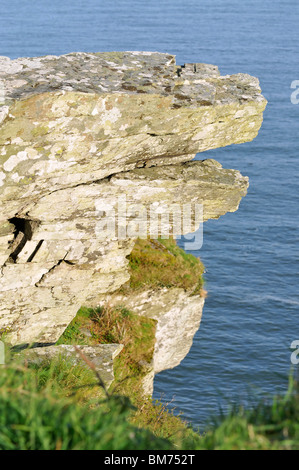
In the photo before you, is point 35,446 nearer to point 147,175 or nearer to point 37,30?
point 147,175

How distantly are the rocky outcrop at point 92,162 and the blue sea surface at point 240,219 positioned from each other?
642 centimetres

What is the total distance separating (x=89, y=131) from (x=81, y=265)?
5323 mm

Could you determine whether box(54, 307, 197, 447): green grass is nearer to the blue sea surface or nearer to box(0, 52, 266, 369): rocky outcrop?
box(0, 52, 266, 369): rocky outcrop

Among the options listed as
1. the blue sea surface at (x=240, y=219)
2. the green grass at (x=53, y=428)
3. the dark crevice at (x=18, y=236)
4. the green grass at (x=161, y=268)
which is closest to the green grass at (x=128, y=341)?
the green grass at (x=161, y=268)

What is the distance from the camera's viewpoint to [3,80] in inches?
557

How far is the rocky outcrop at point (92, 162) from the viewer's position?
45.5ft

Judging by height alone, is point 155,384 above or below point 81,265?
below

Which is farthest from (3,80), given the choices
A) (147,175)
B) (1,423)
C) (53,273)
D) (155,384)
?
(155,384)

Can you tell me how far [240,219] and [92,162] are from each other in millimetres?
45921

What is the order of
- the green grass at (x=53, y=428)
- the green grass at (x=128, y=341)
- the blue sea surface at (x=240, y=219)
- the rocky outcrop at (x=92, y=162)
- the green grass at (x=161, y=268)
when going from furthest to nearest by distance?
the blue sea surface at (x=240, y=219) < the green grass at (x=161, y=268) < the green grass at (x=128, y=341) < the rocky outcrop at (x=92, y=162) < the green grass at (x=53, y=428)

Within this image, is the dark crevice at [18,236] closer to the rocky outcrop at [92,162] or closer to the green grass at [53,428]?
the rocky outcrop at [92,162]

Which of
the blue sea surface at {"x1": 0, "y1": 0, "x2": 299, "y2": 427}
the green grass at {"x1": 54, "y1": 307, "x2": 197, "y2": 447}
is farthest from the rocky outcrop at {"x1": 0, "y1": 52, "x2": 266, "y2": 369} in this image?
the blue sea surface at {"x1": 0, "y1": 0, "x2": 299, "y2": 427}

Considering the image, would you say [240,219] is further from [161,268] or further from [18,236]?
[18,236]

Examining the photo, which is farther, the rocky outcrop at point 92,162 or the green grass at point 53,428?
the rocky outcrop at point 92,162
